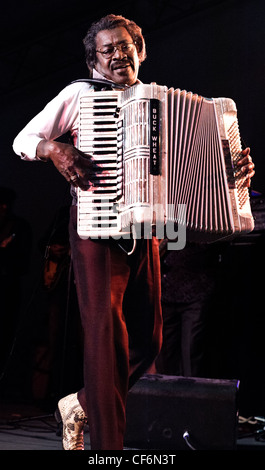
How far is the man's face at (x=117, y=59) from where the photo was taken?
8.09 ft

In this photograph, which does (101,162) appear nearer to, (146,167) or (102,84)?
(146,167)

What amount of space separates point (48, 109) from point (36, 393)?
3484 mm

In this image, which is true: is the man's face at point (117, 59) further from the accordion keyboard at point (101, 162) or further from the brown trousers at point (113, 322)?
the brown trousers at point (113, 322)

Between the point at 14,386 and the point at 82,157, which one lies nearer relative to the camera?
the point at 82,157

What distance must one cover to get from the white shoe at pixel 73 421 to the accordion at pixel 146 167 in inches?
26.9

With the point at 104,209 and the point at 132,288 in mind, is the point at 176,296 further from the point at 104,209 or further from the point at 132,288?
the point at 104,209

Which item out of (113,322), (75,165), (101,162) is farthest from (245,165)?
(113,322)

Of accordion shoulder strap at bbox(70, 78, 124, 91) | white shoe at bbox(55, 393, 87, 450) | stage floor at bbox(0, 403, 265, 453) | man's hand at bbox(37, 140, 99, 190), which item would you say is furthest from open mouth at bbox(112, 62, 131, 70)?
stage floor at bbox(0, 403, 265, 453)

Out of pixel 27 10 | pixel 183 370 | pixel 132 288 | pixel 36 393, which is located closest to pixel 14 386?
pixel 36 393

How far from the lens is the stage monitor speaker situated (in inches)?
119

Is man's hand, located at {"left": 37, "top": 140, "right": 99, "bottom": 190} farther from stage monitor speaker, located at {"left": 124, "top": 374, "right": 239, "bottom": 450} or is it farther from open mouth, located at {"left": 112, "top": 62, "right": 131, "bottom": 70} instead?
stage monitor speaker, located at {"left": 124, "top": 374, "right": 239, "bottom": 450}

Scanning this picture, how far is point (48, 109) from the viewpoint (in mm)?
2396

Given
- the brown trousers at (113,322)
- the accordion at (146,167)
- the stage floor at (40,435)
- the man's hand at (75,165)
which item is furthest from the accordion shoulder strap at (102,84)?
the stage floor at (40,435)

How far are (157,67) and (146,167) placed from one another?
3.99 m
